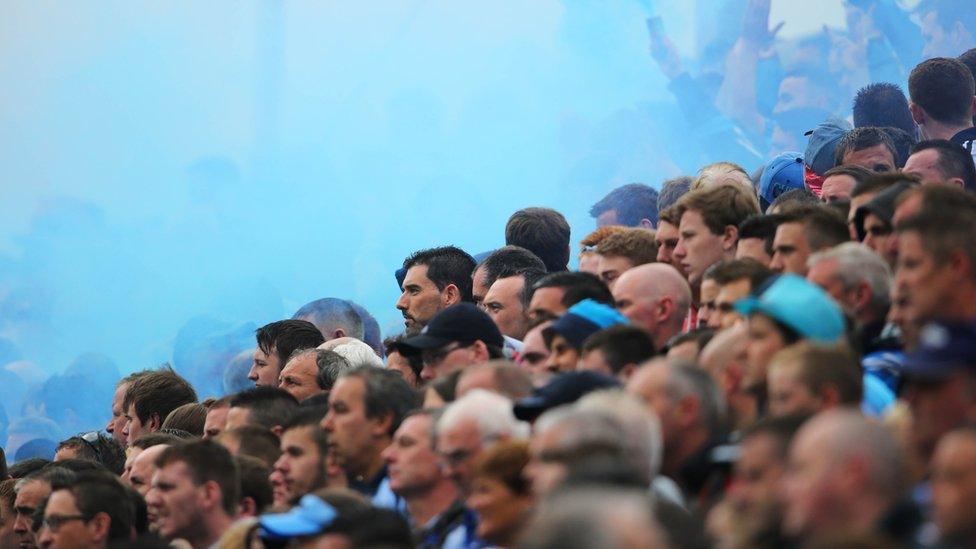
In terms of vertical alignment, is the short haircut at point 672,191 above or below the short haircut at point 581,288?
above

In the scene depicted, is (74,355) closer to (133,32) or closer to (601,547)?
(133,32)

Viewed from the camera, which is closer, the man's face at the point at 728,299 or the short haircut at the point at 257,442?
the man's face at the point at 728,299

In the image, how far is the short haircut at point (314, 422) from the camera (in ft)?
18.3

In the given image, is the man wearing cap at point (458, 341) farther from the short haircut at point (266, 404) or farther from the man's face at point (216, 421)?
the man's face at point (216, 421)

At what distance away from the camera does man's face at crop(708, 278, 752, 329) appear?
4.99 metres

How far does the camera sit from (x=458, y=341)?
19.4 feet

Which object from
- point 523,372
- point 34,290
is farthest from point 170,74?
point 523,372

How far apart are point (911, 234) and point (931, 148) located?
247 cm

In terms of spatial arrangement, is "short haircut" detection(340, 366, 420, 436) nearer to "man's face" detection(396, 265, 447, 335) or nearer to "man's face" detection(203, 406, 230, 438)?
"man's face" detection(203, 406, 230, 438)

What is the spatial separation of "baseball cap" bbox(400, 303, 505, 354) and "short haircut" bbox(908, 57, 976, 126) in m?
2.49

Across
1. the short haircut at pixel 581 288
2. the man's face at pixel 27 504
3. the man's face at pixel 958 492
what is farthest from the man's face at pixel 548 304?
the man's face at pixel 958 492

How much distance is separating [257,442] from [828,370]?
118 inches

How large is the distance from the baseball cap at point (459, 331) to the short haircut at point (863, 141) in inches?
82.5

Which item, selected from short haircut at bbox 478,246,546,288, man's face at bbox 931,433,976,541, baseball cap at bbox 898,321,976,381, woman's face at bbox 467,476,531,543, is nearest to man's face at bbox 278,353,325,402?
short haircut at bbox 478,246,546,288
